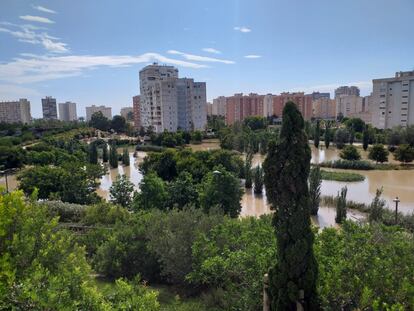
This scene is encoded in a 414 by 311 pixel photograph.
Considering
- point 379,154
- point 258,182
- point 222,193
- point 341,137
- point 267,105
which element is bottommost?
point 258,182

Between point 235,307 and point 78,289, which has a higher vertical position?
point 78,289

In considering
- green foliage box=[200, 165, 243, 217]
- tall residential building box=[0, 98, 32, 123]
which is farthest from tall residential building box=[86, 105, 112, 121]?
green foliage box=[200, 165, 243, 217]

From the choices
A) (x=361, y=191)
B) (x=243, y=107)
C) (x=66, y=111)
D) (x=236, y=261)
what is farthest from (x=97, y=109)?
(x=236, y=261)

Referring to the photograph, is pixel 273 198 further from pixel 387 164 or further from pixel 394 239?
pixel 387 164

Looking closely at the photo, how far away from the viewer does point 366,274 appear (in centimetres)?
453

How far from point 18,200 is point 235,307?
375 cm

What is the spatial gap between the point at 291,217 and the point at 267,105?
2974 inches

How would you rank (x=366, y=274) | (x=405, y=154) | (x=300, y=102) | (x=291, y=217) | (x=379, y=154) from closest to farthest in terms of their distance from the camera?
(x=366, y=274), (x=291, y=217), (x=405, y=154), (x=379, y=154), (x=300, y=102)

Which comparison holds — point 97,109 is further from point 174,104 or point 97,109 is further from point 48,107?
point 174,104

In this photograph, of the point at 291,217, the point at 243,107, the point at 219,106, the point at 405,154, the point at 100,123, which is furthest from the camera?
the point at 219,106

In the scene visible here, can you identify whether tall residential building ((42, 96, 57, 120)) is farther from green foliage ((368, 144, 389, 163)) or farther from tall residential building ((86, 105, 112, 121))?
green foliage ((368, 144, 389, 163))

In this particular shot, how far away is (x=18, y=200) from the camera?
4586 millimetres

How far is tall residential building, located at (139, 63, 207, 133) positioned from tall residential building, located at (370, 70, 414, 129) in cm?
2955

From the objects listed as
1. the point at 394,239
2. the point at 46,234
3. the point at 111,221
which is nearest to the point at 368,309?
the point at 394,239
